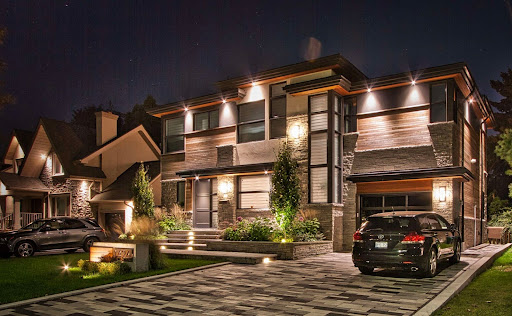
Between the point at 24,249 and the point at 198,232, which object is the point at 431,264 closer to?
the point at 198,232

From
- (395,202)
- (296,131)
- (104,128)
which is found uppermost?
(104,128)

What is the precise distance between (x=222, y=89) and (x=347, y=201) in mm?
9213

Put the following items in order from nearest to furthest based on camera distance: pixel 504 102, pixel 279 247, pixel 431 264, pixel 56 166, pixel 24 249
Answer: pixel 431 264 < pixel 279 247 < pixel 24 249 < pixel 56 166 < pixel 504 102

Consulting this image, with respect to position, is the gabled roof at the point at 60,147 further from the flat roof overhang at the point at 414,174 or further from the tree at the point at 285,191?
the flat roof overhang at the point at 414,174

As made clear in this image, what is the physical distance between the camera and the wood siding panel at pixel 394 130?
17.6 m

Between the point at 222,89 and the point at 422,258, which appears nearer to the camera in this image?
the point at 422,258

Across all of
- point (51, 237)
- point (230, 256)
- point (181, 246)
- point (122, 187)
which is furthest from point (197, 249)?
point (122, 187)

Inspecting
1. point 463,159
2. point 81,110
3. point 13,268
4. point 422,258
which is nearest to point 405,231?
point 422,258

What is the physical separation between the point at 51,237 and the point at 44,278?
797 cm

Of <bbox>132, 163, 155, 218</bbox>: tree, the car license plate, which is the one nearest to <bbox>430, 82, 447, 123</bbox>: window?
the car license plate

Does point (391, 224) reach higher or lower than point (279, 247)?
higher

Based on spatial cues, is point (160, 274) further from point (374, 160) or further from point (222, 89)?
point (222, 89)

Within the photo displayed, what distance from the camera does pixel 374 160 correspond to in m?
18.3

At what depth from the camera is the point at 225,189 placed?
21.8 meters
